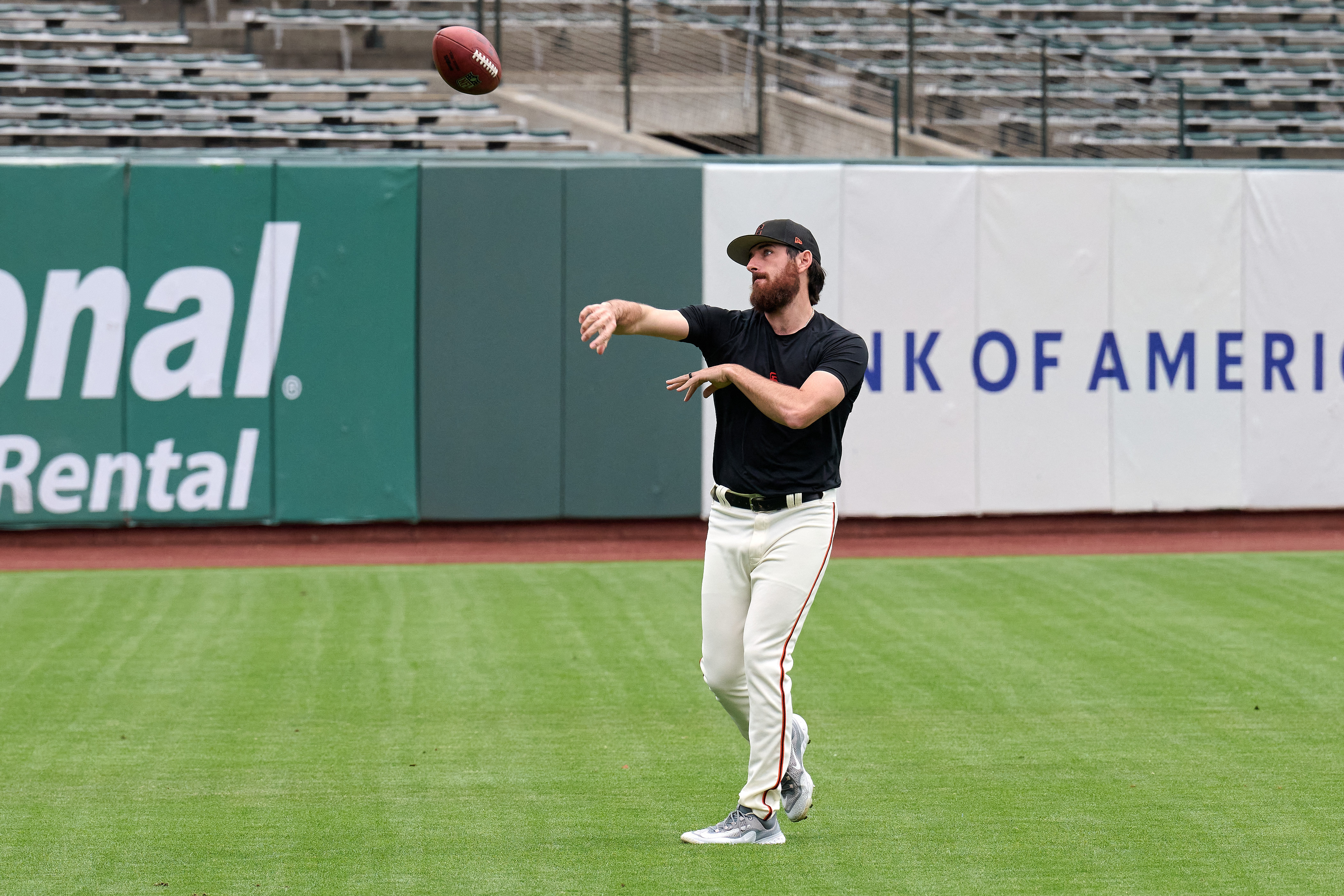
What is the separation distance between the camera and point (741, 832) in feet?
17.1

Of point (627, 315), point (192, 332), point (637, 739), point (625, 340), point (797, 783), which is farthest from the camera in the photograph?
point (625, 340)

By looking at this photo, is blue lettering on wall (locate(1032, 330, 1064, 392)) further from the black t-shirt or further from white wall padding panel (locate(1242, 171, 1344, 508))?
the black t-shirt

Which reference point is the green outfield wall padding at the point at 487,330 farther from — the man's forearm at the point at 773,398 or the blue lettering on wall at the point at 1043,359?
the man's forearm at the point at 773,398

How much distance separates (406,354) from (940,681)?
6.73 meters

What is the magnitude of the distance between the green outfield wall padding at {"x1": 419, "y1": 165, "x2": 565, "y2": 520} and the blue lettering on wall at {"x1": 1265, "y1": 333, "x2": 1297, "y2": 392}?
667 centimetres

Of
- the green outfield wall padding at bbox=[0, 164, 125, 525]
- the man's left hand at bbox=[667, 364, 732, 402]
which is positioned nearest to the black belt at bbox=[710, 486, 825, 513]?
the man's left hand at bbox=[667, 364, 732, 402]

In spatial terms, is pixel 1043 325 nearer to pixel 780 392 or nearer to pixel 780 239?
pixel 780 239

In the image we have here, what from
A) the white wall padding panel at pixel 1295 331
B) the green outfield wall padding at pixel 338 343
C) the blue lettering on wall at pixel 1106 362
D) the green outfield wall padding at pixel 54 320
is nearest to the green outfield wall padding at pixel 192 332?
the green outfield wall padding at pixel 338 343

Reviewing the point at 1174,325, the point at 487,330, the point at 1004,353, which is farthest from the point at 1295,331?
the point at 487,330

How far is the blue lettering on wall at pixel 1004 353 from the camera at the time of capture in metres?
13.8

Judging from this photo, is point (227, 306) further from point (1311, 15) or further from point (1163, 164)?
point (1311, 15)

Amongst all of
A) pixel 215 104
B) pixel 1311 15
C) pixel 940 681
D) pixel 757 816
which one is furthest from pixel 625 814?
pixel 1311 15

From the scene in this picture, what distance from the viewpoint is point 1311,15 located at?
72.1ft

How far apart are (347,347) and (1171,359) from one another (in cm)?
759
